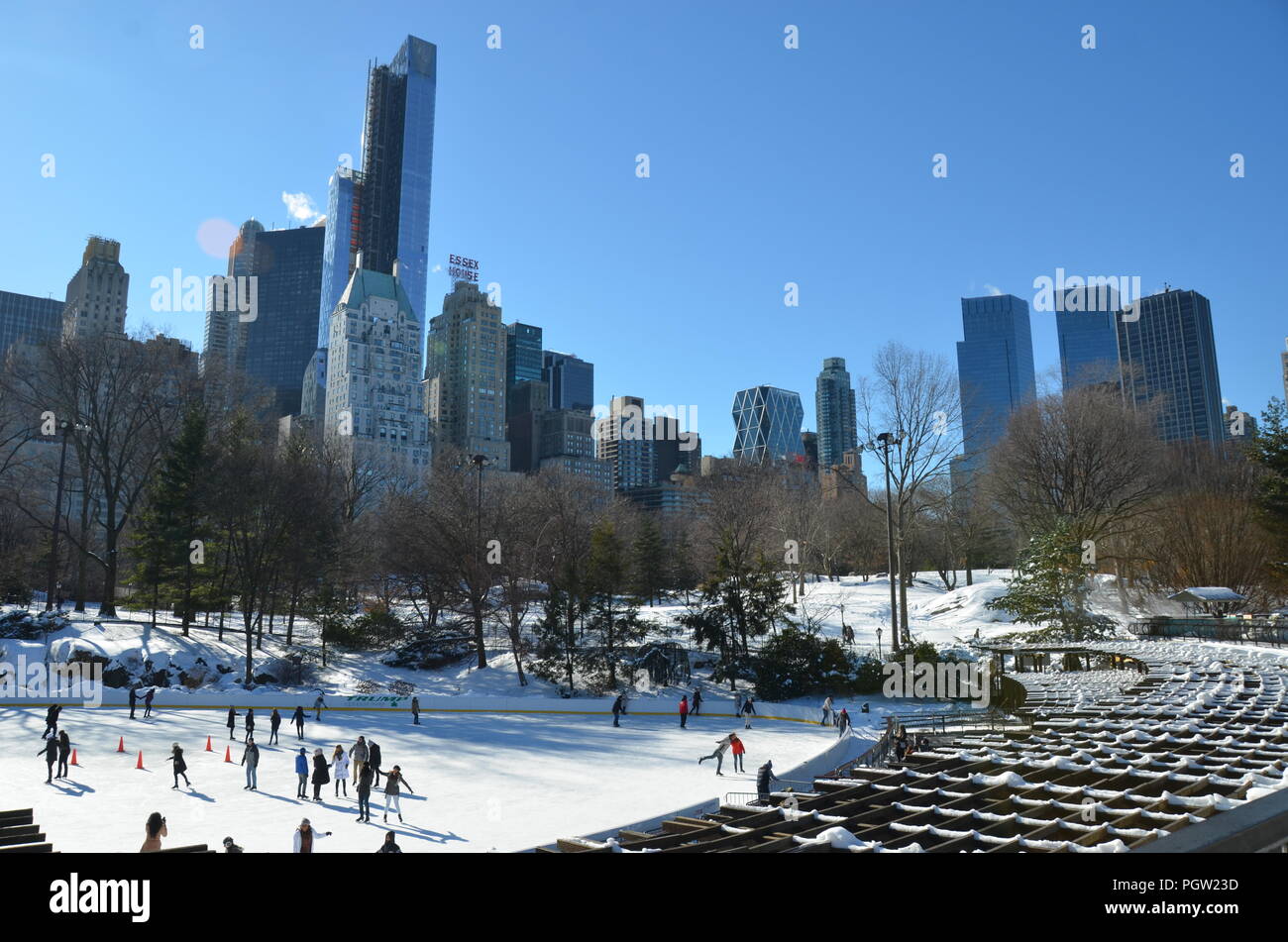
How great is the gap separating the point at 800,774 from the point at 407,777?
10.5 meters

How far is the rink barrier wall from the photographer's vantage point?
52.0 feet

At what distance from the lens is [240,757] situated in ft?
77.1

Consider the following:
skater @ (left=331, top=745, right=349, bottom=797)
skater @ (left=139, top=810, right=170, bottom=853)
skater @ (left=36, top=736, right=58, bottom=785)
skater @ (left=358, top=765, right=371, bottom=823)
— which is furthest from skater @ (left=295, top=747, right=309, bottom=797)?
skater @ (left=139, top=810, right=170, bottom=853)

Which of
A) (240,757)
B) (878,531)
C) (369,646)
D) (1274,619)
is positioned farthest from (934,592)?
(240,757)

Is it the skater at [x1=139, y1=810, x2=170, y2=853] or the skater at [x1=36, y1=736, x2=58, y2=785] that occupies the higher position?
the skater at [x1=139, y1=810, x2=170, y2=853]

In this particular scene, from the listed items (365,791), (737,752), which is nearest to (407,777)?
(365,791)

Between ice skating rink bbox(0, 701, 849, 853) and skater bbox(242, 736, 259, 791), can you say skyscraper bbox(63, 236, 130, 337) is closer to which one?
ice skating rink bbox(0, 701, 849, 853)

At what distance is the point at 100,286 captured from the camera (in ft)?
624

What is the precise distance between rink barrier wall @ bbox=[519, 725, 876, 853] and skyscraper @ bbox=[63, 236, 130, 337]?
203 meters
